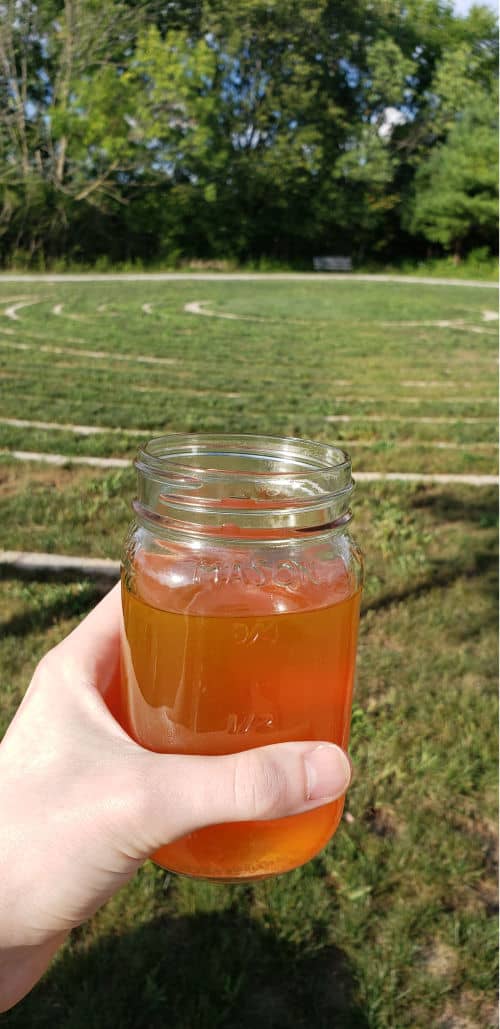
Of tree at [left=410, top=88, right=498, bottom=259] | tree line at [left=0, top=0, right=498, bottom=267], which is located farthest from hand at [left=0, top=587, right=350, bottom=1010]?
tree at [left=410, top=88, right=498, bottom=259]

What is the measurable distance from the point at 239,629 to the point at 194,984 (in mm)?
1706

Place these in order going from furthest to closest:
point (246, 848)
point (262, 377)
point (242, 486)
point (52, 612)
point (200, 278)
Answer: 1. point (200, 278)
2. point (262, 377)
3. point (52, 612)
4. point (242, 486)
5. point (246, 848)

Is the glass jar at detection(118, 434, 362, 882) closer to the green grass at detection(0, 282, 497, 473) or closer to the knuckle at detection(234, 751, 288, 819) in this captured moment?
the knuckle at detection(234, 751, 288, 819)

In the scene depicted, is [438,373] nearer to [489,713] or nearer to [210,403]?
[210,403]

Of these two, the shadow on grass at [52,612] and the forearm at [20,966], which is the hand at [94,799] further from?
the shadow on grass at [52,612]

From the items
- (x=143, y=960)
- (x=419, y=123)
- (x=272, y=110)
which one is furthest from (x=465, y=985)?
(x=419, y=123)

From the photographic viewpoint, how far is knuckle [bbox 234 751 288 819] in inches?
48.5

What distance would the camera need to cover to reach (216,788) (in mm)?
1241

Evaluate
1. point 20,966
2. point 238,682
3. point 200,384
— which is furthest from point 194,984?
point 200,384

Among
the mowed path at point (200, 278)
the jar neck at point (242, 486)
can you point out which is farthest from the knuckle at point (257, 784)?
the mowed path at point (200, 278)

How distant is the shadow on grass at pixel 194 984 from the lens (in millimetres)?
2361

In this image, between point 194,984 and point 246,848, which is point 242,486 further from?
point 194,984

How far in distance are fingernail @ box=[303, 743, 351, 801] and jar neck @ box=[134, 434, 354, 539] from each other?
1.15 feet

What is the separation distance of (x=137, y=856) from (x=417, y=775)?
213 cm
